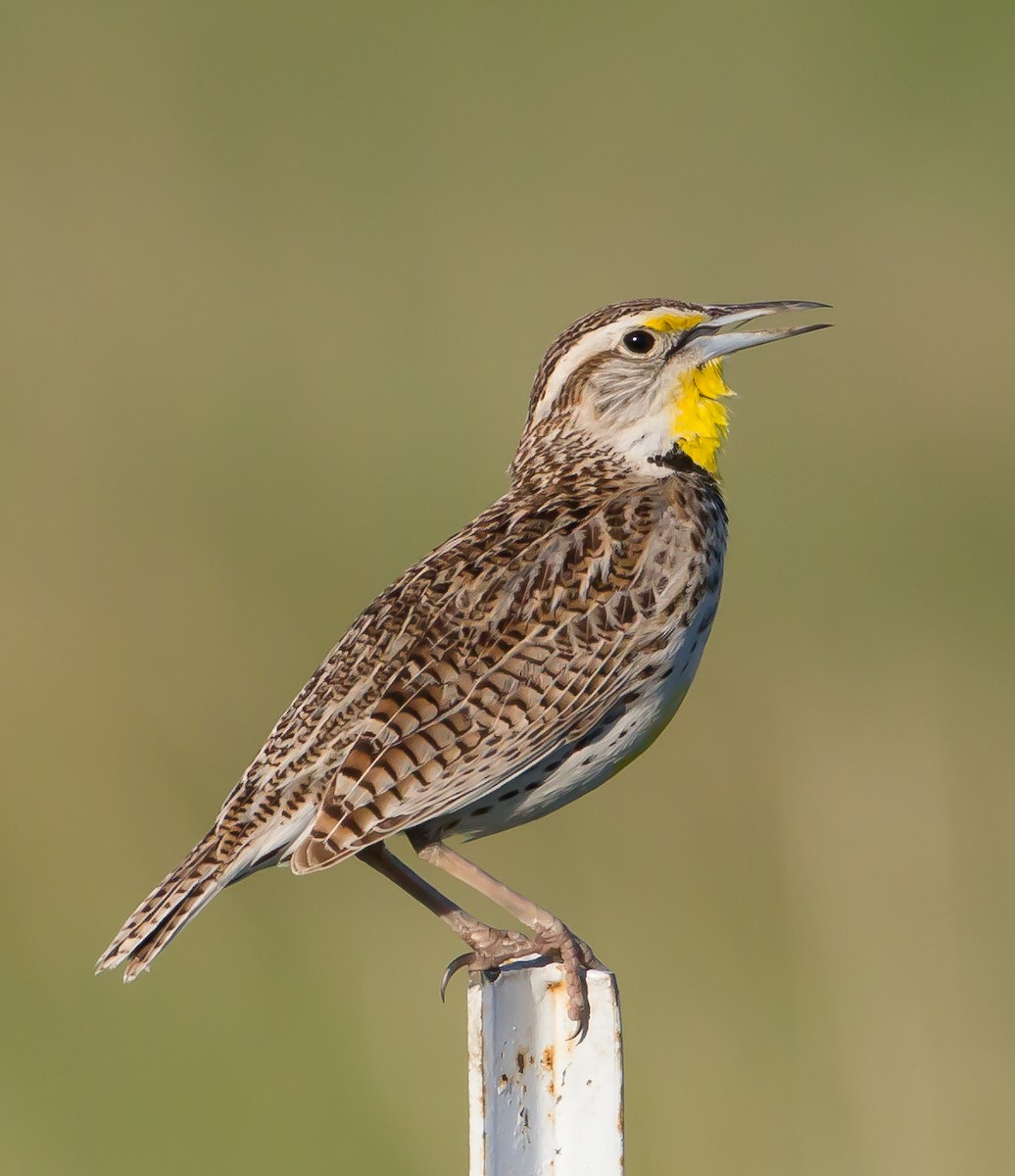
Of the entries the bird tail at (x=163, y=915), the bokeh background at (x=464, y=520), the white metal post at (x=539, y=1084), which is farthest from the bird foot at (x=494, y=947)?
the bokeh background at (x=464, y=520)

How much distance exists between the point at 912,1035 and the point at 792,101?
6.85m

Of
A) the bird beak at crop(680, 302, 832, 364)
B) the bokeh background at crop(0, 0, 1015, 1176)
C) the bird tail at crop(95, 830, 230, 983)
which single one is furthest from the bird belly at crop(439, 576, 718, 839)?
the bokeh background at crop(0, 0, 1015, 1176)

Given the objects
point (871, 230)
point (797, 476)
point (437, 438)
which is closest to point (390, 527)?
point (437, 438)

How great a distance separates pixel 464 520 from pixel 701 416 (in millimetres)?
3257

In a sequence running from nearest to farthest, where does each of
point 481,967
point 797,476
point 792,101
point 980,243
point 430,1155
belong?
point 481,967 < point 430,1155 < point 797,476 < point 980,243 < point 792,101

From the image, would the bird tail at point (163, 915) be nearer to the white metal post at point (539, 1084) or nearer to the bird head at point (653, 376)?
the white metal post at point (539, 1084)

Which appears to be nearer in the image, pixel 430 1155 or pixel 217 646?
pixel 430 1155

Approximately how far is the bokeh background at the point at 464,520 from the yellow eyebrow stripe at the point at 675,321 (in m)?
1.91

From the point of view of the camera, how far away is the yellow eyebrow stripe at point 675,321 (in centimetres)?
418

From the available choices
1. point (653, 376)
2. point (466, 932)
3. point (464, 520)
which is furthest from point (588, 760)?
point (464, 520)

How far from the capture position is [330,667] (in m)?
3.68

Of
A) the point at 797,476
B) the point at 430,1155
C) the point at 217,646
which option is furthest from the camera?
the point at 797,476

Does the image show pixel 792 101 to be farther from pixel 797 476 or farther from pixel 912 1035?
pixel 912 1035

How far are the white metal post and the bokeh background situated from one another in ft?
7.59
